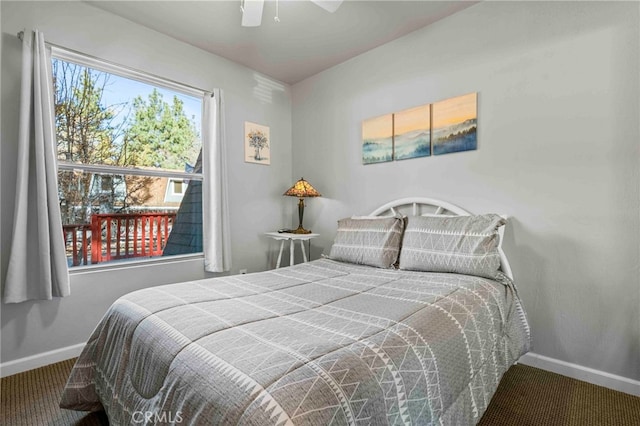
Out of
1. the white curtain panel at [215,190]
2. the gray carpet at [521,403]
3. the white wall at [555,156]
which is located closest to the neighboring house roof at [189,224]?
the white curtain panel at [215,190]

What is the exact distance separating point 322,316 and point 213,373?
502 mm

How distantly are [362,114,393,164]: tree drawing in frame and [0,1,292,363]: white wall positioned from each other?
112cm

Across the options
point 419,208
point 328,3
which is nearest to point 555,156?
point 419,208

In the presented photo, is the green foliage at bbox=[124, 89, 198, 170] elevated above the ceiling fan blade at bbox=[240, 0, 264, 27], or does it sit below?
below

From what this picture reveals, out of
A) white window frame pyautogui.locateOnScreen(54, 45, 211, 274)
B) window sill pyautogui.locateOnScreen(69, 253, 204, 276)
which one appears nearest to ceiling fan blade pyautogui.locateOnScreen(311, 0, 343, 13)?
white window frame pyautogui.locateOnScreen(54, 45, 211, 274)

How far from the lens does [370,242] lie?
7.98ft

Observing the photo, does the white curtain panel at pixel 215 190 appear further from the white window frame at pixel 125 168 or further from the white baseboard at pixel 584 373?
the white baseboard at pixel 584 373

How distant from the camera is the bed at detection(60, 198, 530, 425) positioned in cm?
84

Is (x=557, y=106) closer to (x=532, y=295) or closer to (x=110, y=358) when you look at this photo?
(x=532, y=295)

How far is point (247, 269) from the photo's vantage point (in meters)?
3.38

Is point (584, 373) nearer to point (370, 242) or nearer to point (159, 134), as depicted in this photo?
point (370, 242)

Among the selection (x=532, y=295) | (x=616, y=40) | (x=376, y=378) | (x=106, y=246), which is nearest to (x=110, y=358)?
(x=376, y=378)

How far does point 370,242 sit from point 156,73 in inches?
90.7

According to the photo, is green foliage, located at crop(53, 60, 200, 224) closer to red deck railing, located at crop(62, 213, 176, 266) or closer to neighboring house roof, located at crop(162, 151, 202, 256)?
red deck railing, located at crop(62, 213, 176, 266)
